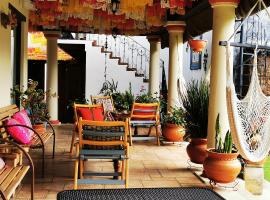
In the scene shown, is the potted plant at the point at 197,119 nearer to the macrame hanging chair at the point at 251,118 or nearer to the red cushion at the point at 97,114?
the macrame hanging chair at the point at 251,118

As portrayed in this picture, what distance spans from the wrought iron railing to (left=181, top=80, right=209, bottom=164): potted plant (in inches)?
300

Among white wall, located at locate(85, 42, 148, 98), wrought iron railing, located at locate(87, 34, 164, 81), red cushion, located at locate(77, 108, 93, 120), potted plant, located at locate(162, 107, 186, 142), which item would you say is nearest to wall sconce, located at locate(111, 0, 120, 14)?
red cushion, located at locate(77, 108, 93, 120)

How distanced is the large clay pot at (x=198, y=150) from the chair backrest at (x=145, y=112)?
1.92 m

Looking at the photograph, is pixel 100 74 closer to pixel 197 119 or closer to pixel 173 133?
pixel 173 133

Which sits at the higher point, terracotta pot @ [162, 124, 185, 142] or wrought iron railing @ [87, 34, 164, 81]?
wrought iron railing @ [87, 34, 164, 81]

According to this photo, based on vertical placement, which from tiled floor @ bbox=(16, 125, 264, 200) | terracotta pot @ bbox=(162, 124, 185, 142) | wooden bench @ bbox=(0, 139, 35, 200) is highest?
wooden bench @ bbox=(0, 139, 35, 200)

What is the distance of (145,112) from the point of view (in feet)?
24.2

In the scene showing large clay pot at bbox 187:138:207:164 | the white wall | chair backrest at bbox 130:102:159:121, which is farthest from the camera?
the white wall

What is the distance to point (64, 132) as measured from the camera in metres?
8.88

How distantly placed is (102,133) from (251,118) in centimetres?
156

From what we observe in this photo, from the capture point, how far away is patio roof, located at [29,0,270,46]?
18.8 ft

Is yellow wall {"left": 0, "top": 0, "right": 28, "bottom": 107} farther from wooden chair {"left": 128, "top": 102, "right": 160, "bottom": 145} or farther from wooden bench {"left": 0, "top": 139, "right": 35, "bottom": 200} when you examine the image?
wooden chair {"left": 128, "top": 102, "right": 160, "bottom": 145}

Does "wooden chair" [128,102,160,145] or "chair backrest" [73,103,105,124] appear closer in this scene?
"chair backrest" [73,103,105,124]

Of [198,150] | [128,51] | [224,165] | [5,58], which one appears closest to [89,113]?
[5,58]
